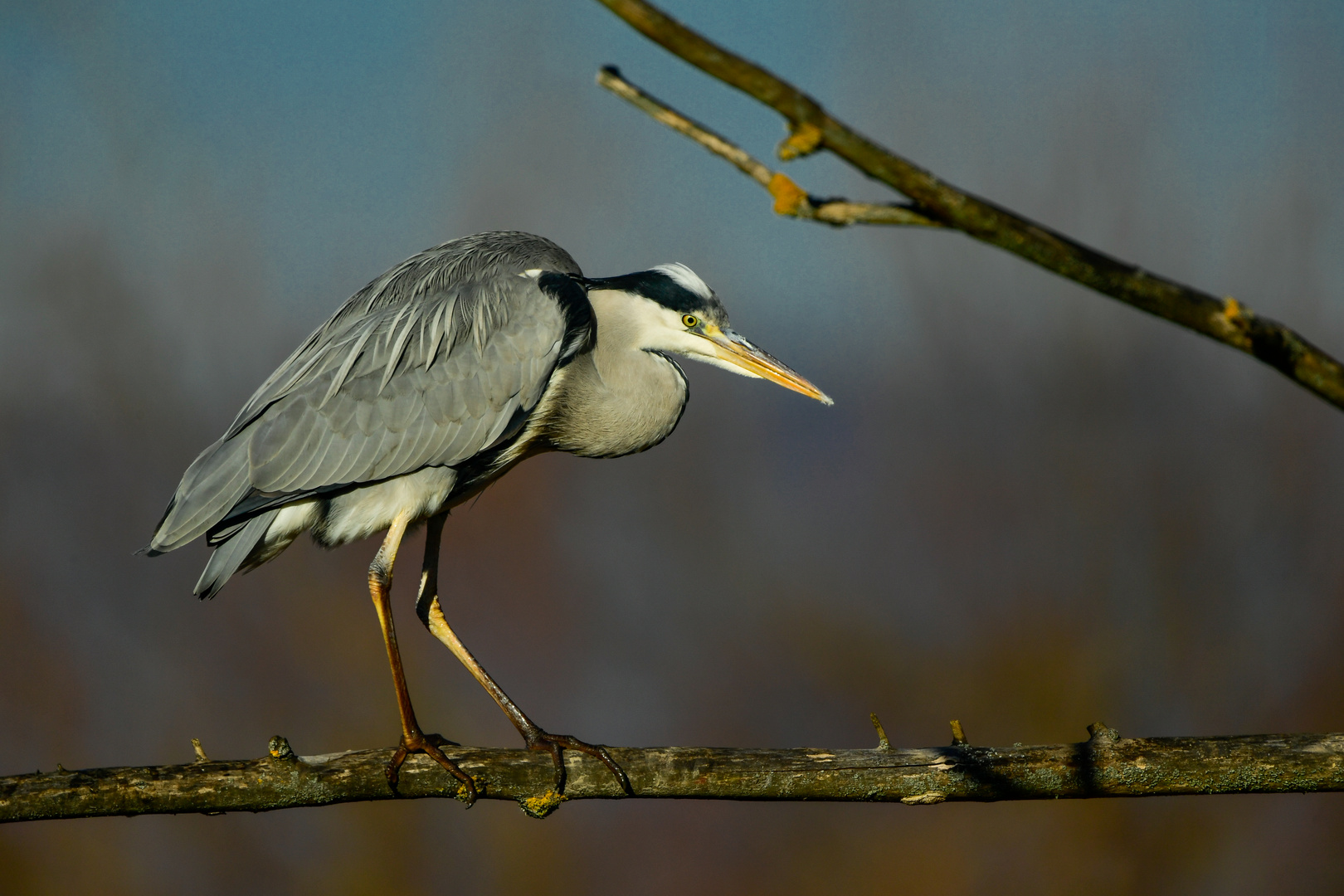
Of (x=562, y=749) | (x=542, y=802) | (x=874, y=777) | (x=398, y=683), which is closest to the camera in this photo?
(x=874, y=777)

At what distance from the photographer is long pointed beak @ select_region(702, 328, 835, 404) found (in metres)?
3.27

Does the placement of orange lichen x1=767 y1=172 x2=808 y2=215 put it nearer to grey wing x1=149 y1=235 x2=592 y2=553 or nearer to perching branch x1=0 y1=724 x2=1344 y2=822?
perching branch x1=0 y1=724 x2=1344 y2=822

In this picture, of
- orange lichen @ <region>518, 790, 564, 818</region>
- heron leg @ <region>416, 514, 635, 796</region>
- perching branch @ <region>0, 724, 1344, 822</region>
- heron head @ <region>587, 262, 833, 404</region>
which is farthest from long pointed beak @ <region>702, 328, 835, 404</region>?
orange lichen @ <region>518, 790, 564, 818</region>

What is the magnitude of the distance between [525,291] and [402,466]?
24.9 inches

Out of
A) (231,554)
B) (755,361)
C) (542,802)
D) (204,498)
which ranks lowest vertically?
(542,802)

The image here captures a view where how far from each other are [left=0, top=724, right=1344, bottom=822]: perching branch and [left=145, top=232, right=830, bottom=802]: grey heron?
1.81 feet

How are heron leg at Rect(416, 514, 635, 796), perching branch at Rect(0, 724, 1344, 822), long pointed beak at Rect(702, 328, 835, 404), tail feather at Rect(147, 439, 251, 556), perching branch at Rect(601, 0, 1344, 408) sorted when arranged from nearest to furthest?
perching branch at Rect(601, 0, 1344, 408), perching branch at Rect(0, 724, 1344, 822), heron leg at Rect(416, 514, 635, 796), tail feather at Rect(147, 439, 251, 556), long pointed beak at Rect(702, 328, 835, 404)

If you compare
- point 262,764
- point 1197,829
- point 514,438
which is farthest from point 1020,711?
point 262,764

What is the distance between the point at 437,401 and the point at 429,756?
3.41ft

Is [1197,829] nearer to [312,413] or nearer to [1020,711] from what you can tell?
[1020,711]

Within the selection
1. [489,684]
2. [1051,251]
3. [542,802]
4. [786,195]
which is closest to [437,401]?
[489,684]

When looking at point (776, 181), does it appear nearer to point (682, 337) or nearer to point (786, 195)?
point (786, 195)

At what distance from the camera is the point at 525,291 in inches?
126

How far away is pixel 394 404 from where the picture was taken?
3.14 m
